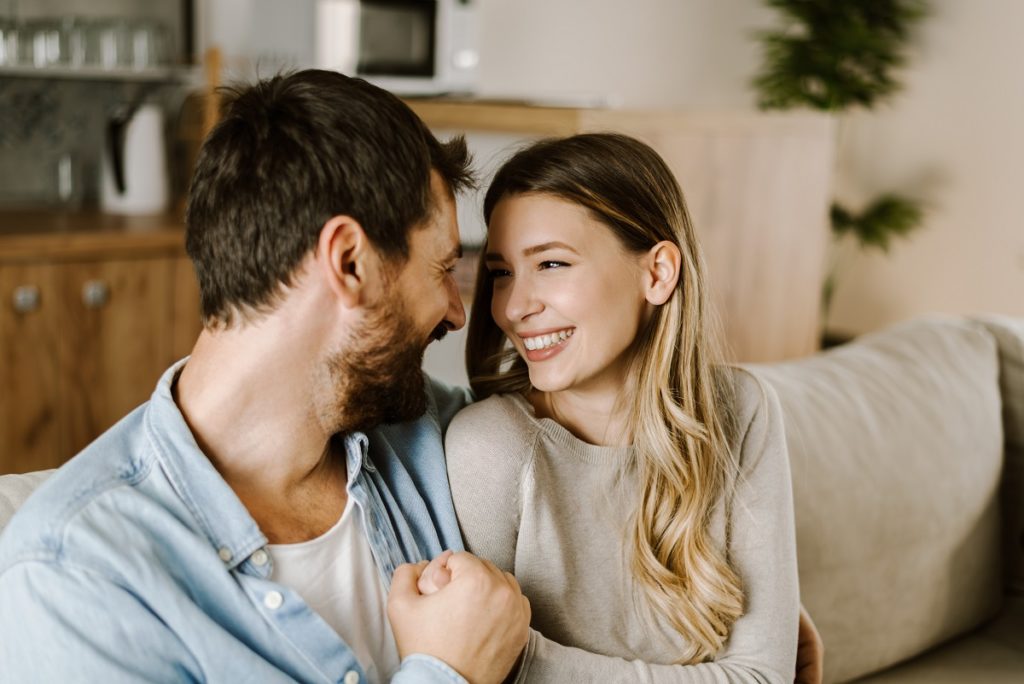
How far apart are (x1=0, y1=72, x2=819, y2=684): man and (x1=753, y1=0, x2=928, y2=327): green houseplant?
3882 mm

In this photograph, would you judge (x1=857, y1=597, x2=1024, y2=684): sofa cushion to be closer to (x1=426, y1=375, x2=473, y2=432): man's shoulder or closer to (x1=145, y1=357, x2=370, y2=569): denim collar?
(x1=426, y1=375, x2=473, y2=432): man's shoulder

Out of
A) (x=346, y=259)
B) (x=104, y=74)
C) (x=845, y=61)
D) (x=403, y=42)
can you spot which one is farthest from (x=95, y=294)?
(x=845, y=61)

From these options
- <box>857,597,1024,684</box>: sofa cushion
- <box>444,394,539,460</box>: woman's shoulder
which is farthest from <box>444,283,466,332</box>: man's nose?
<box>857,597,1024,684</box>: sofa cushion

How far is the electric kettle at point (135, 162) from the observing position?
353 centimetres

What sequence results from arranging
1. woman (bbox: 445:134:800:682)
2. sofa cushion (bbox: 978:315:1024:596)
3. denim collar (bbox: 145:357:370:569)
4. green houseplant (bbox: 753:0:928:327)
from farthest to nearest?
green houseplant (bbox: 753:0:928:327) → sofa cushion (bbox: 978:315:1024:596) → woman (bbox: 445:134:800:682) → denim collar (bbox: 145:357:370:569)

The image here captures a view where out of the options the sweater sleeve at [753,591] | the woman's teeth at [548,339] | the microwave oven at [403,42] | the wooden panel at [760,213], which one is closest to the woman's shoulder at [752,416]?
the sweater sleeve at [753,591]

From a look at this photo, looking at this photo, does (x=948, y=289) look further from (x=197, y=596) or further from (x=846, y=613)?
(x=197, y=596)

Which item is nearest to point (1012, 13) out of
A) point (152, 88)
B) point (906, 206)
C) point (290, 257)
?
point (906, 206)

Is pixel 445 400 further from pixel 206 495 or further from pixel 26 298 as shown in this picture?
pixel 26 298

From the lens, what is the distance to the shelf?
10.8ft

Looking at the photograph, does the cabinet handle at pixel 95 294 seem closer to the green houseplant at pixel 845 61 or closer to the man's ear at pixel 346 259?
the man's ear at pixel 346 259

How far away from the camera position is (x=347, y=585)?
1.17 m

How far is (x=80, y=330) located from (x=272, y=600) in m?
2.20

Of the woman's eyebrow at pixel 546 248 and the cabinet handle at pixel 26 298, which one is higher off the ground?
the woman's eyebrow at pixel 546 248
